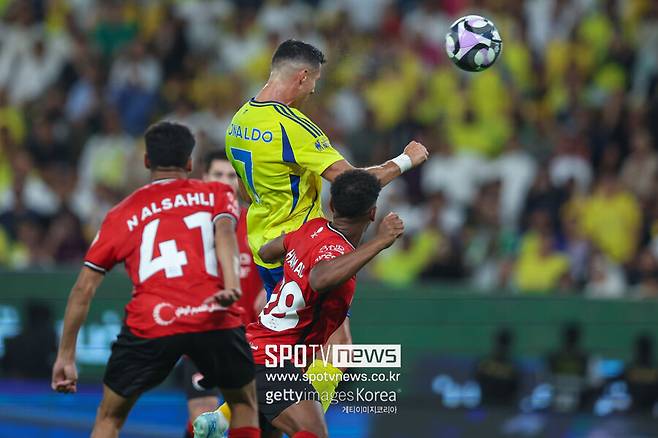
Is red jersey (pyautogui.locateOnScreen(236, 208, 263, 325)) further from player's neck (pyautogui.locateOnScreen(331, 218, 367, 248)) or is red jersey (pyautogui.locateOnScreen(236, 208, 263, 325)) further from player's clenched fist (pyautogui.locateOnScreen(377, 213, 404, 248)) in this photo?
player's clenched fist (pyautogui.locateOnScreen(377, 213, 404, 248))

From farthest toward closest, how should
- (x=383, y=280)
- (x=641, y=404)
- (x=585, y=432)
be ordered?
1. (x=383, y=280)
2. (x=641, y=404)
3. (x=585, y=432)

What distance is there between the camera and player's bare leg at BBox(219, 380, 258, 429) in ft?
26.0

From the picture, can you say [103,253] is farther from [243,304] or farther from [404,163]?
[243,304]

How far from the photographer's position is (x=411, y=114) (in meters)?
16.3

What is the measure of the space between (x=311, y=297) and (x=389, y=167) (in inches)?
41.8

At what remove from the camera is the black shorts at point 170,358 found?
7.78 m

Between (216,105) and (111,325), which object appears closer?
(111,325)

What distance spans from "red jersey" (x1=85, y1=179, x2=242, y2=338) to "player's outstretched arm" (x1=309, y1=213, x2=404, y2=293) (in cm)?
61

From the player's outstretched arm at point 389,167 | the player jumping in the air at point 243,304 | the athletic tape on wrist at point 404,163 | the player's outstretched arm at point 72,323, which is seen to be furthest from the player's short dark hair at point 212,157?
the player's outstretched arm at point 72,323

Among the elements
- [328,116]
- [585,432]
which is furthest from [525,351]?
[328,116]

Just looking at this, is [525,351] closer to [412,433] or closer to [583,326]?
[583,326]

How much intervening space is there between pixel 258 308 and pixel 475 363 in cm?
479

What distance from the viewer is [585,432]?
12680 millimetres

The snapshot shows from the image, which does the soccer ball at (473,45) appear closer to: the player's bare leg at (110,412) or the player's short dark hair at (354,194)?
the player's short dark hair at (354,194)
